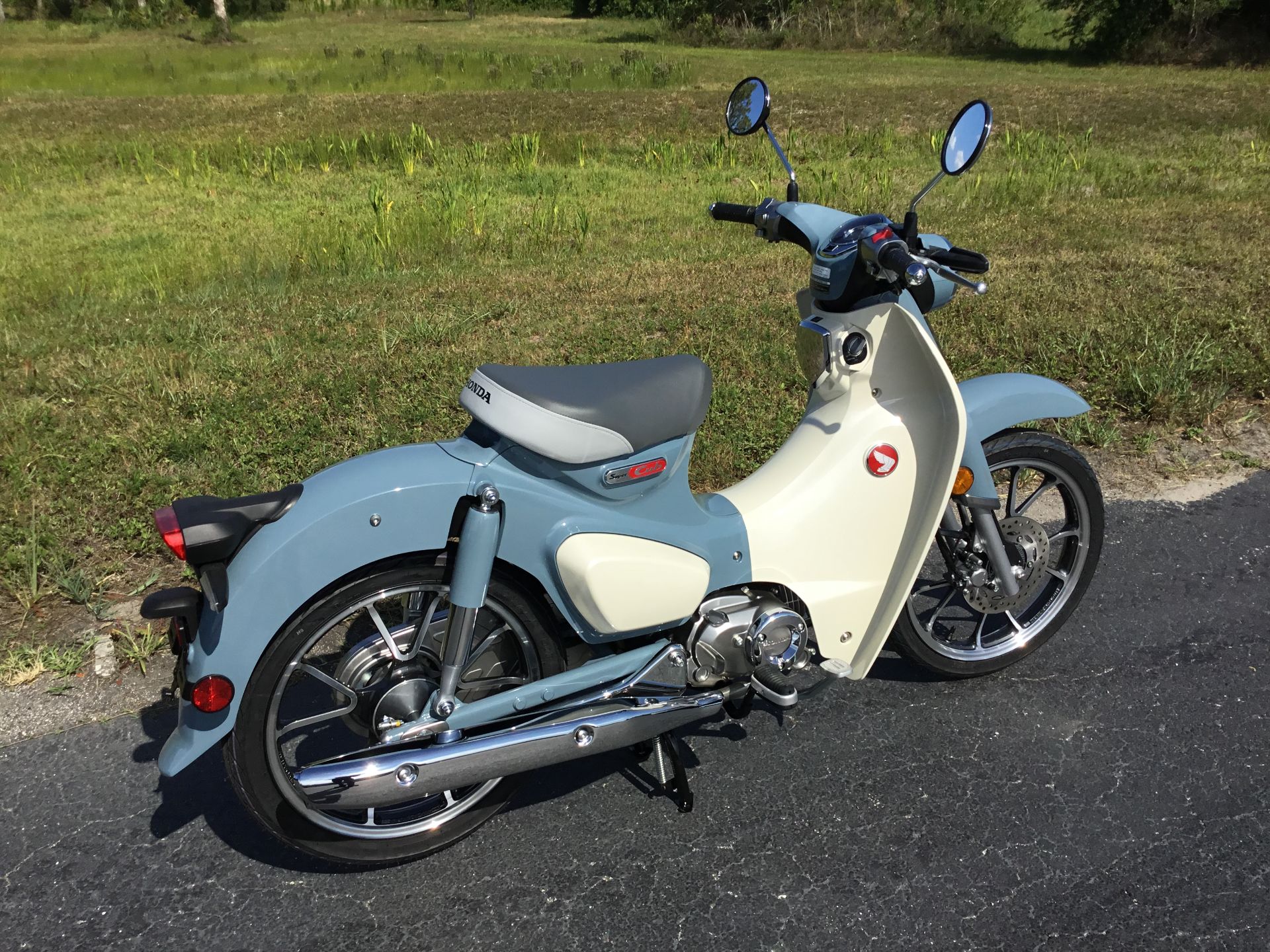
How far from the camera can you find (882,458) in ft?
8.62

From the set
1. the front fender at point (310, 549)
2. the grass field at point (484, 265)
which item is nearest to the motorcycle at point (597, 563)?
the front fender at point (310, 549)

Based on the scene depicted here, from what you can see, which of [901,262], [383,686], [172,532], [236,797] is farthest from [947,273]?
[236,797]

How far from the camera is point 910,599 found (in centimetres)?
295

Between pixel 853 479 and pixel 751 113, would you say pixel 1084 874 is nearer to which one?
pixel 853 479

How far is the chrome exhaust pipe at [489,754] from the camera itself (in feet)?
7.12

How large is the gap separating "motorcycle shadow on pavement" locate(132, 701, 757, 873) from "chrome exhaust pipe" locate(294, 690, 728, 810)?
10.8 inches

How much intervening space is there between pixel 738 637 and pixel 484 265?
4893 millimetres

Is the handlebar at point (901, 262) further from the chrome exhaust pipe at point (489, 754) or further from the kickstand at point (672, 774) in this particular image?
the kickstand at point (672, 774)

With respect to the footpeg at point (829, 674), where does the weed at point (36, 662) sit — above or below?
below

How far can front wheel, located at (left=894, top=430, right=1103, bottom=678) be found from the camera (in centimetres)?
292

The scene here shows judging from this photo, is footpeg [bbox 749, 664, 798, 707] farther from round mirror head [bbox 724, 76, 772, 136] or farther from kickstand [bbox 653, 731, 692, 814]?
round mirror head [bbox 724, 76, 772, 136]

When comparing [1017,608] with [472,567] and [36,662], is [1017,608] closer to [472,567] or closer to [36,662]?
[472,567]

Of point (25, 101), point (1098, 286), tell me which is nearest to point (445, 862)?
point (1098, 286)

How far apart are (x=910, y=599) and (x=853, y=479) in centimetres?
53
